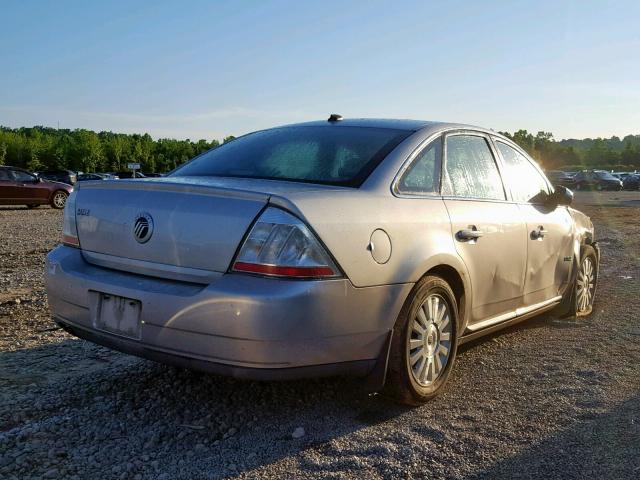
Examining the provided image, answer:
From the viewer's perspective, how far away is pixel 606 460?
3.01 meters

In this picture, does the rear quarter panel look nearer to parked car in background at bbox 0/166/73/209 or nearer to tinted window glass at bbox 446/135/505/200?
tinted window glass at bbox 446/135/505/200

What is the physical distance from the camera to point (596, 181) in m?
59.9

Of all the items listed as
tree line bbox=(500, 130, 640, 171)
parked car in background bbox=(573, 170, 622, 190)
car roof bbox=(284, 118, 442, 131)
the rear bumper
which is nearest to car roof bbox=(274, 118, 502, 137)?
car roof bbox=(284, 118, 442, 131)

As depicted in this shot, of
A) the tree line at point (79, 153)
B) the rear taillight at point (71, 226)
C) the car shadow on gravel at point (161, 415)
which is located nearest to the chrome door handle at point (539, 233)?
the car shadow on gravel at point (161, 415)

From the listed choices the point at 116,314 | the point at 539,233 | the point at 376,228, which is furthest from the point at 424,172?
→ the point at 116,314

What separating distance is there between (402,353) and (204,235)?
117cm

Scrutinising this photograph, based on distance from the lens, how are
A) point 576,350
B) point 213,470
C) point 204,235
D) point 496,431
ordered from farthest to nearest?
point 576,350 → point 496,431 → point 204,235 → point 213,470

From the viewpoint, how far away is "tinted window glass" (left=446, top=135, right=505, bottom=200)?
13.8 ft

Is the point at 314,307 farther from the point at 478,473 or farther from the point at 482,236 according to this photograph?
the point at 482,236

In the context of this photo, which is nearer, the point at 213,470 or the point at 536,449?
the point at 213,470

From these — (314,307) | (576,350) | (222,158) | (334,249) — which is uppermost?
(222,158)

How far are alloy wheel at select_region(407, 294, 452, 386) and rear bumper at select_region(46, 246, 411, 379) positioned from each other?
12.4 inches

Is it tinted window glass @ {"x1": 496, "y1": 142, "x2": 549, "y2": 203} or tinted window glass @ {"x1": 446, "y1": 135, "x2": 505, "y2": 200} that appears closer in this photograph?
tinted window glass @ {"x1": 446, "y1": 135, "x2": 505, "y2": 200}

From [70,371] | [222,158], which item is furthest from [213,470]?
[222,158]
